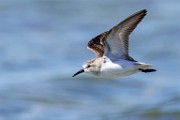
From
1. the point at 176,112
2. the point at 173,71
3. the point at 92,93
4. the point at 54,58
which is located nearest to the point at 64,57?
the point at 54,58

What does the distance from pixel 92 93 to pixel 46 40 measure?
19.2ft

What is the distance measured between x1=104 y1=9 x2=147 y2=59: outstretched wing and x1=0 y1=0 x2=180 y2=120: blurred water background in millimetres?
12924

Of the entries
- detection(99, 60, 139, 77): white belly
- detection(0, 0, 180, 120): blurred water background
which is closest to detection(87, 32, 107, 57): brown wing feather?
detection(99, 60, 139, 77): white belly

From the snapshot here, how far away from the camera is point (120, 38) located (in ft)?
43.1

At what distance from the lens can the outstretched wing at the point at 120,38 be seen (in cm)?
1282

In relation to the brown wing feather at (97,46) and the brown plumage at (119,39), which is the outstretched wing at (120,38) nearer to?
the brown plumage at (119,39)

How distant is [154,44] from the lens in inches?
1470

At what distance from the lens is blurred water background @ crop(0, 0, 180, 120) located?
28578mm

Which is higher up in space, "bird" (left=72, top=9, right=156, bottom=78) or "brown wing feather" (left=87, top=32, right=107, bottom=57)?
"brown wing feather" (left=87, top=32, right=107, bottom=57)

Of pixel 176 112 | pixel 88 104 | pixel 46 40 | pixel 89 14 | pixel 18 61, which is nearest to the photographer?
pixel 176 112

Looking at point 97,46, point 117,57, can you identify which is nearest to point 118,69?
point 117,57

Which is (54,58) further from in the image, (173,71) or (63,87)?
(173,71)

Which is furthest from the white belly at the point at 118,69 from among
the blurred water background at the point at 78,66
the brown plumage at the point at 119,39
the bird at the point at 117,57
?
the blurred water background at the point at 78,66

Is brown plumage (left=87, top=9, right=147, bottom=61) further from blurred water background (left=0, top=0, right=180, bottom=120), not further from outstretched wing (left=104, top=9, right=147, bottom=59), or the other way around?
blurred water background (left=0, top=0, right=180, bottom=120)
